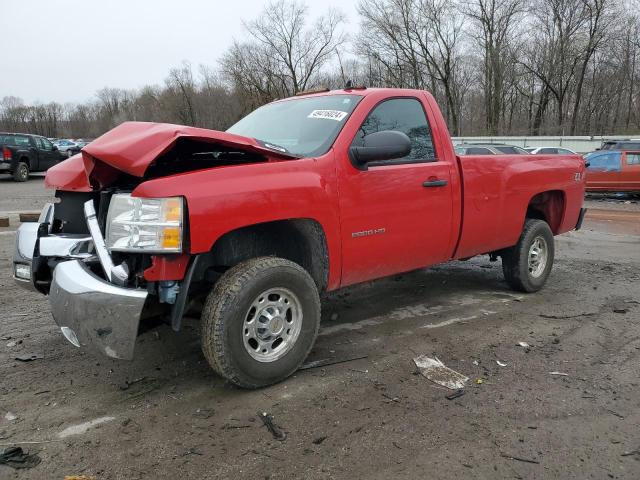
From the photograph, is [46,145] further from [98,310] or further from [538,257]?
[98,310]

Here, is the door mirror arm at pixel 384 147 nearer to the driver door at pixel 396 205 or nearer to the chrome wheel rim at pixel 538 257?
the driver door at pixel 396 205

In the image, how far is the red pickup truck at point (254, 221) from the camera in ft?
9.41

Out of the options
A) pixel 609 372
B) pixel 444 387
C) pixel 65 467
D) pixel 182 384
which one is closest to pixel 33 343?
pixel 182 384

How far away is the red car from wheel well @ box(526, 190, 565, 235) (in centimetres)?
1282

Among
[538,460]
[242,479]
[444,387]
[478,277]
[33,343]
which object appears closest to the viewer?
[242,479]

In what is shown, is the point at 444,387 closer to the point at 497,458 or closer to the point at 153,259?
the point at 497,458

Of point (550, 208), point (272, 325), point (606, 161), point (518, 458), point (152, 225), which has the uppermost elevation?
point (152, 225)

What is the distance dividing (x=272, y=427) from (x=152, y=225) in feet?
4.30

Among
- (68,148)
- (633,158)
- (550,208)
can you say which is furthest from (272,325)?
(68,148)

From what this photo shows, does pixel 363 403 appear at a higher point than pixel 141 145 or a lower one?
lower

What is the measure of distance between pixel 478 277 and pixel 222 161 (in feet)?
13.2

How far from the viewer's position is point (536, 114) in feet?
164

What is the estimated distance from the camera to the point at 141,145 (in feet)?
9.55

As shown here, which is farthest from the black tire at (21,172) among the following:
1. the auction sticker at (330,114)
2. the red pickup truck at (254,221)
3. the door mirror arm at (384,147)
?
the door mirror arm at (384,147)
